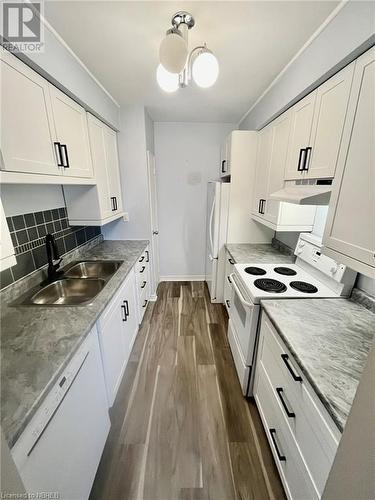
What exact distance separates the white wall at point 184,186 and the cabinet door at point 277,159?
1.35 meters

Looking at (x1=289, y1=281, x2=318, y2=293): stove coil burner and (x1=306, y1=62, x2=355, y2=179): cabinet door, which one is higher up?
(x1=306, y1=62, x2=355, y2=179): cabinet door

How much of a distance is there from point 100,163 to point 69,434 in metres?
2.05

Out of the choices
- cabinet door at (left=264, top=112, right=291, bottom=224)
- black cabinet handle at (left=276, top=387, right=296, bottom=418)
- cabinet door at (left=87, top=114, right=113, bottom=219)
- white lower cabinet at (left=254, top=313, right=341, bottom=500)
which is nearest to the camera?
white lower cabinet at (left=254, top=313, right=341, bottom=500)

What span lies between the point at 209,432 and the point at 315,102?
7.80 ft

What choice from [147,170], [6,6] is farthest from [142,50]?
[147,170]

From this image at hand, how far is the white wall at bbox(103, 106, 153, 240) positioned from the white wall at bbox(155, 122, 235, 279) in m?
0.59

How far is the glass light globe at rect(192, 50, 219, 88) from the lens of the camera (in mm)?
1058

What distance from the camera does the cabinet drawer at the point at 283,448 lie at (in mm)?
918

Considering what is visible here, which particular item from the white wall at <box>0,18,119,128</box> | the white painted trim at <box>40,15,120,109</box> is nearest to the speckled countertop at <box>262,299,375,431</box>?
the white wall at <box>0,18,119,128</box>

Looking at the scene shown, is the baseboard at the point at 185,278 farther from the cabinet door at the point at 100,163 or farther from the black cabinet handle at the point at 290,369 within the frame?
the black cabinet handle at the point at 290,369

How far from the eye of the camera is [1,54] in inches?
37.2

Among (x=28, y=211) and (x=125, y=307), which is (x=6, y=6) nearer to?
(x=28, y=211)

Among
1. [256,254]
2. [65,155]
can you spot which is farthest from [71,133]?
[256,254]

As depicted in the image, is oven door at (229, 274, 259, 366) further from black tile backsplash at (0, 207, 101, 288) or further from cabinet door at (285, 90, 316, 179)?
black tile backsplash at (0, 207, 101, 288)
